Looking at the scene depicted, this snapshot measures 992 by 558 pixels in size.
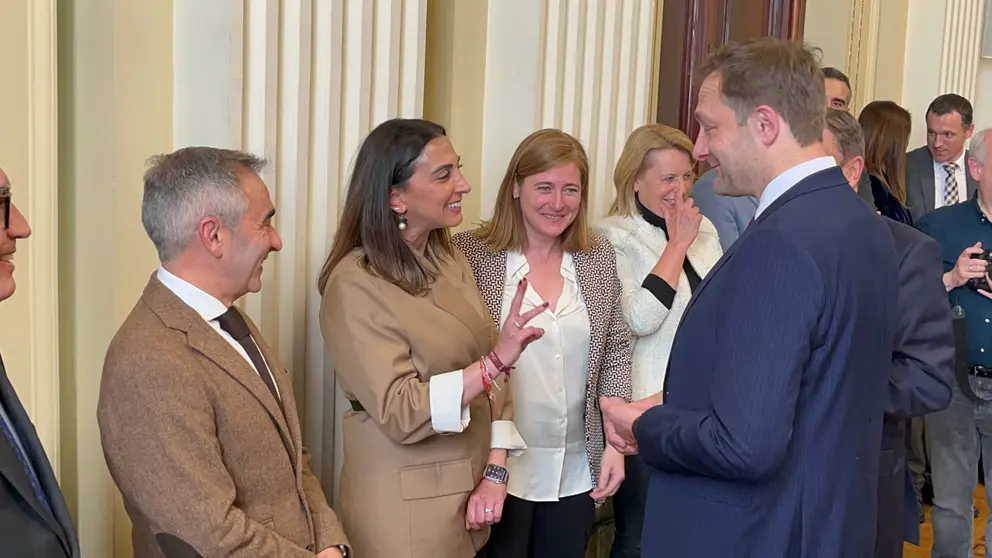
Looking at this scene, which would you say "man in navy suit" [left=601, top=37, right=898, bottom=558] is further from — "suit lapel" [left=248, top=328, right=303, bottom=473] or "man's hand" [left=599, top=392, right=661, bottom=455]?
"suit lapel" [left=248, top=328, right=303, bottom=473]

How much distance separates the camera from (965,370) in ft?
11.4

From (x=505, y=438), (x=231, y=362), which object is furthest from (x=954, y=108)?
(x=231, y=362)

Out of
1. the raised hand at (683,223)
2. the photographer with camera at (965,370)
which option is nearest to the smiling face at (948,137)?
the photographer with camera at (965,370)

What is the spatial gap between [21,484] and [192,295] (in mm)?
557

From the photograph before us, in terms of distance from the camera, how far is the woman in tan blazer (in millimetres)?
2203

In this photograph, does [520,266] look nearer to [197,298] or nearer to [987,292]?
[197,298]

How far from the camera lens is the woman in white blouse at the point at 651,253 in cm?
292

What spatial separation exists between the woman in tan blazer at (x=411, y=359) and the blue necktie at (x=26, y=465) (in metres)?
0.80

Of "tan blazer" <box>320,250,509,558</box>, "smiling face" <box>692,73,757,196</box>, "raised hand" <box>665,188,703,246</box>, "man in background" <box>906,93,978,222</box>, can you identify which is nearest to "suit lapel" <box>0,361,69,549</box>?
"tan blazer" <box>320,250,509,558</box>

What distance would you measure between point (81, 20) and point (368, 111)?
0.75 m

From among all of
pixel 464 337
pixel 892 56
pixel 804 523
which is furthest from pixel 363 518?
pixel 892 56

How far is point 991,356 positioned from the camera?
3.43 m

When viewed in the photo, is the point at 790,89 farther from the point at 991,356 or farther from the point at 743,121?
the point at 991,356

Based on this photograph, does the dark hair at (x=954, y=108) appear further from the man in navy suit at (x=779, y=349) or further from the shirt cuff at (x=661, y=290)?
the man in navy suit at (x=779, y=349)
